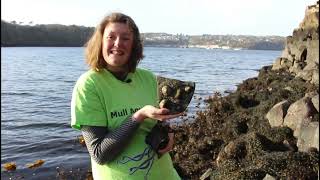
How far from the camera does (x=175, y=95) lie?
3.56 meters

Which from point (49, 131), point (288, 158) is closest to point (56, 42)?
point (49, 131)

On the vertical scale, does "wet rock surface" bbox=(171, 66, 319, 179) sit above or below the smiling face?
below

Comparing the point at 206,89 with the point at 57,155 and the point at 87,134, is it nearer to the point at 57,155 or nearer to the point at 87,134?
the point at 57,155

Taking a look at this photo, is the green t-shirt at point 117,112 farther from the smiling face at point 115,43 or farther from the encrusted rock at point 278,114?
the encrusted rock at point 278,114

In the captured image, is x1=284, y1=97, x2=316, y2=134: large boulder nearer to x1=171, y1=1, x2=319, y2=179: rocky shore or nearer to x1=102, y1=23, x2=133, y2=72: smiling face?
x1=171, y1=1, x2=319, y2=179: rocky shore

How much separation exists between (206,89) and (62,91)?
10.4 meters

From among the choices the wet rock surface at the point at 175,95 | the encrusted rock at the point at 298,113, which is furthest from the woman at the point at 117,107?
the encrusted rock at the point at 298,113

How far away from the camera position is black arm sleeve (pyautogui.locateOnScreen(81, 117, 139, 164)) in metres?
3.30

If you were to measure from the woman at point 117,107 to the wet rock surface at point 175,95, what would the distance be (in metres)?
0.10

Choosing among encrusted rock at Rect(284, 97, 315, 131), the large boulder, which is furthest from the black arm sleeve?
encrusted rock at Rect(284, 97, 315, 131)

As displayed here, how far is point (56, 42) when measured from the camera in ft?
470

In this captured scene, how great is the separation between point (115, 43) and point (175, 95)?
0.60m

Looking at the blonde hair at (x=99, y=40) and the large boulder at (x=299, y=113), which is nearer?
the blonde hair at (x=99, y=40)

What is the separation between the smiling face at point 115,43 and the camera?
347cm
